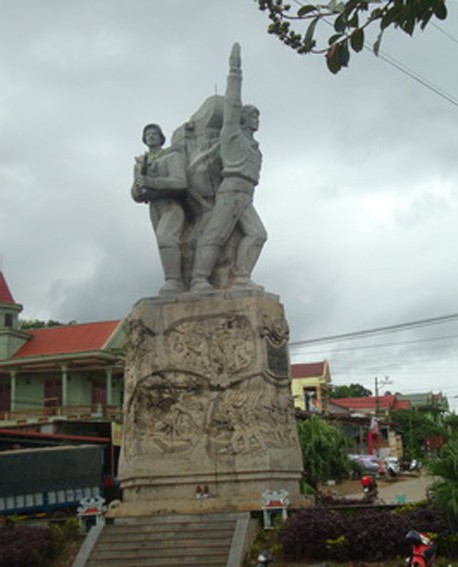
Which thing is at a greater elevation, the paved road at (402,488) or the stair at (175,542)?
the stair at (175,542)

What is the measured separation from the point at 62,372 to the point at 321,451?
14538mm

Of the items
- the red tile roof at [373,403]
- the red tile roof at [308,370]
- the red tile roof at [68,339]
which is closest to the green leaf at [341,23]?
the red tile roof at [68,339]

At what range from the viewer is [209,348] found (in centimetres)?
1256

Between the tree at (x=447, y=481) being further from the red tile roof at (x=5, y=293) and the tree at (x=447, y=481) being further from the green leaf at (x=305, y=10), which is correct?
the red tile roof at (x=5, y=293)

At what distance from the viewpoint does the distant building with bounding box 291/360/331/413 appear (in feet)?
172

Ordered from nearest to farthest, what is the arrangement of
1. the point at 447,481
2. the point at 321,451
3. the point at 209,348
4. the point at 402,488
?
the point at 447,481 < the point at 209,348 < the point at 321,451 < the point at 402,488

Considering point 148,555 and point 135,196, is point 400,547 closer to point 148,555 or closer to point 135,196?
point 148,555

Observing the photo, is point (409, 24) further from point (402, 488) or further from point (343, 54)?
point (402, 488)

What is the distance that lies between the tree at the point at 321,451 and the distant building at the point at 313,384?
24.2 meters

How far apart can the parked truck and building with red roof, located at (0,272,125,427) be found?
1024 centimetres

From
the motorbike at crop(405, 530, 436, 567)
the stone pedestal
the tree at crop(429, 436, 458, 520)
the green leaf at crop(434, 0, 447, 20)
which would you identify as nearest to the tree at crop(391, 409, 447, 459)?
the stone pedestal

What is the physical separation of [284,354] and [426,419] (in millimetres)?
50116

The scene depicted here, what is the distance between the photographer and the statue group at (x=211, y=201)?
44.4 feet

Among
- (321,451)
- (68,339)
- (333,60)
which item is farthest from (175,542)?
(68,339)
